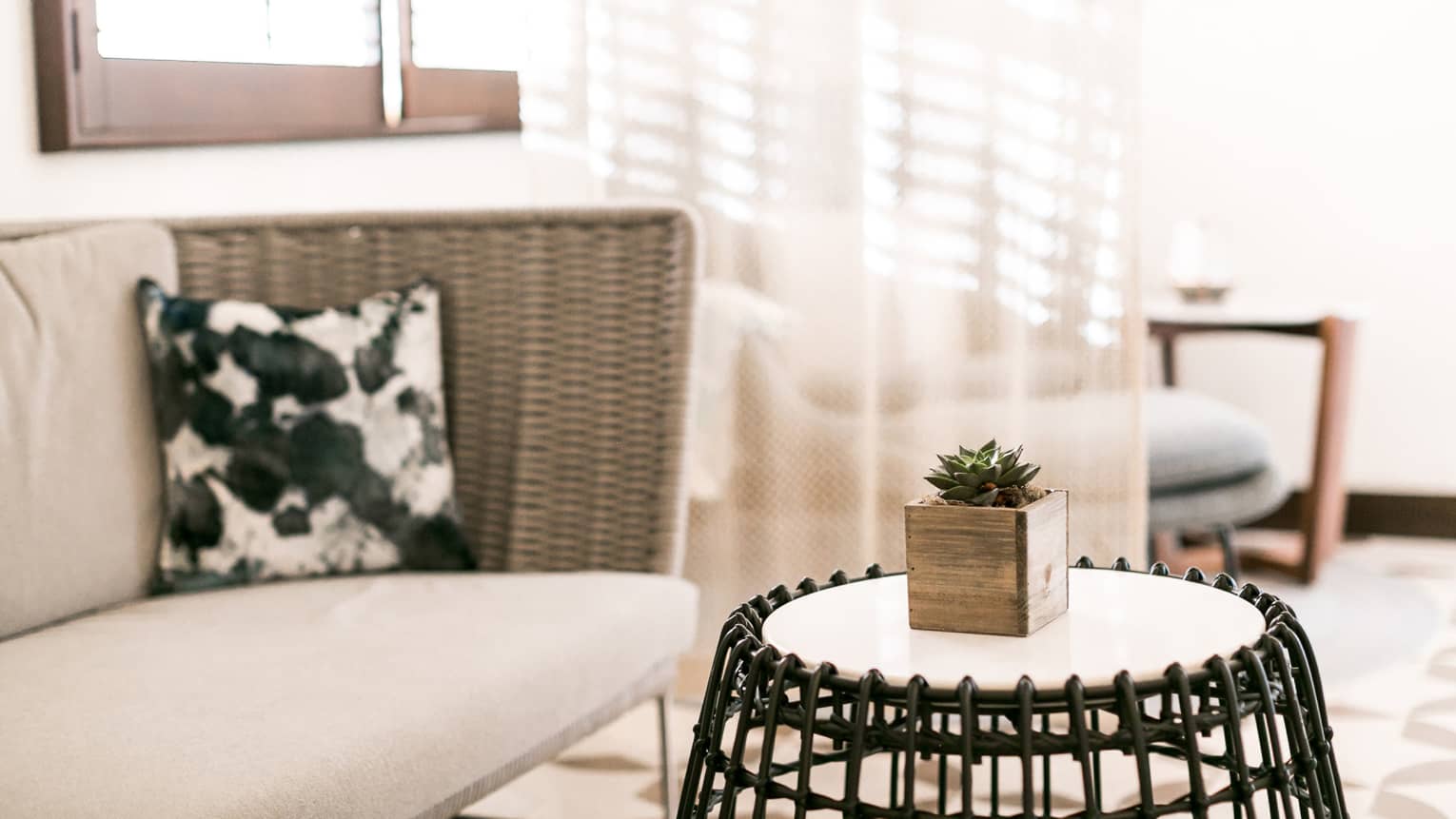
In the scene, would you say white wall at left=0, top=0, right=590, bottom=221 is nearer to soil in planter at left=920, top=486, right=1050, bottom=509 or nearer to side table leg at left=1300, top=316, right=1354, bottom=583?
soil in planter at left=920, top=486, right=1050, bottom=509

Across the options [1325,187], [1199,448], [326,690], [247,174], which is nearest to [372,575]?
[326,690]

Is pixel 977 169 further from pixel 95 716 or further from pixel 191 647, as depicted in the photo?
pixel 95 716

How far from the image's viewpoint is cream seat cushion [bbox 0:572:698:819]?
1.18 metres

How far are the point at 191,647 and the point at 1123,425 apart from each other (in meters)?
1.52

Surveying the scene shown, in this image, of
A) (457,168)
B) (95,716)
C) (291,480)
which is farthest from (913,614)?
(457,168)

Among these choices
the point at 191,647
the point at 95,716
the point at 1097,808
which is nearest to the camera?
the point at 1097,808

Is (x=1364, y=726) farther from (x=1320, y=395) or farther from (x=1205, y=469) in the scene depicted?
(x=1320, y=395)

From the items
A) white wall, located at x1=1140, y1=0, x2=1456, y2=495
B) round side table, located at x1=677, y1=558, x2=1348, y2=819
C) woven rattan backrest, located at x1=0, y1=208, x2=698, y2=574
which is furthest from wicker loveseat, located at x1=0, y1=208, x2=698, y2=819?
white wall, located at x1=1140, y1=0, x2=1456, y2=495

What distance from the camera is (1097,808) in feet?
3.05

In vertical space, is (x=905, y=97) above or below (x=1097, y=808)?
above

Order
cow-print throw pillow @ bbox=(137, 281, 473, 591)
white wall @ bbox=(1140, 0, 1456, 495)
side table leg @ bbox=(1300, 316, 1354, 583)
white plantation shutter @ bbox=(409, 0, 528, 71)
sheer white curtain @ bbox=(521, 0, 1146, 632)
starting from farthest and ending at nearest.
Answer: white wall @ bbox=(1140, 0, 1456, 495) < side table leg @ bbox=(1300, 316, 1354, 583) < white plantation shutter @ bbox=(409, 0, 528, 71) < sheer white curtain @ bbox=(521, 0, 1146, 632) < cow-print throw pillow @ bbox=(137, 281, 473, 591)

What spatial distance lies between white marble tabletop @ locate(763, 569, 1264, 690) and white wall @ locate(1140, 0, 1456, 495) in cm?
277

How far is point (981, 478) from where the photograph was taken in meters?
1.11

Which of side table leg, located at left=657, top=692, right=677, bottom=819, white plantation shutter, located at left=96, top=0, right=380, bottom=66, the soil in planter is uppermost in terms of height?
white plantation shutter, located at left=96, top=0, right=380, bottom=66
